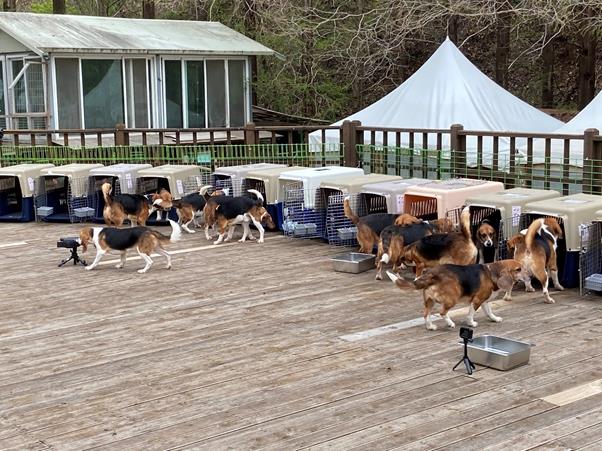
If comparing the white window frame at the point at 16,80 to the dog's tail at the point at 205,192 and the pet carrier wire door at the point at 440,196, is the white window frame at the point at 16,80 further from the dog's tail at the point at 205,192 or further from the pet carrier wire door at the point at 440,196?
the pet carrier wire door at the point at 440,196

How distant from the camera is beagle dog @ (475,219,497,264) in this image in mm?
7191

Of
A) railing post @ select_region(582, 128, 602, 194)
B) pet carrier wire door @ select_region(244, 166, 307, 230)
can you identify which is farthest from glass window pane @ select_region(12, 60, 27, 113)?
railing post @ select_region(582, 128, 602, 194)

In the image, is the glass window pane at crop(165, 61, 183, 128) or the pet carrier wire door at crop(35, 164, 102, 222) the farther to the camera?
the glass window pane at crop(165, 61, 183, 128)

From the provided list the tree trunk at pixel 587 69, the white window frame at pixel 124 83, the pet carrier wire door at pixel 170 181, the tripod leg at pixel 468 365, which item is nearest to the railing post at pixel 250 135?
the pet carrier wire door at pixel 170 181

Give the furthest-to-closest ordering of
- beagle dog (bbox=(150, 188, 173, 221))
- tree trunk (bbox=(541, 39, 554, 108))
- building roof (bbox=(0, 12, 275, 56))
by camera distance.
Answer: tree trunk (bbox=(541, 39, 554, 108))
building roof (bbox=(0, 12, 275, 56))
beagle dog (bbox=(150, 188, 173, 221))

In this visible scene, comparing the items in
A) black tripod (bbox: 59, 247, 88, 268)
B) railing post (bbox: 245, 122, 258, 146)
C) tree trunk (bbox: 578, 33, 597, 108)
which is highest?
tree trunk (bbox: 578, 33, 597, 108)

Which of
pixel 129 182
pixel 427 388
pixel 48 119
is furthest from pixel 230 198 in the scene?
pixel 48 119

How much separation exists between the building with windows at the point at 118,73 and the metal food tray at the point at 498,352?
14.2 m

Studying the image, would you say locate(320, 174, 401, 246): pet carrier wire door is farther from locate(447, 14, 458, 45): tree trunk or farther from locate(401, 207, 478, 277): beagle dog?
locate(447, 14, 458, 45): tree trunk

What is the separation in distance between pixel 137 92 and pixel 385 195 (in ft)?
39.6

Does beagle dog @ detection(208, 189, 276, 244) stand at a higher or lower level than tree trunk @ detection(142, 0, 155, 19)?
lower

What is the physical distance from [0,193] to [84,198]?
1.45m

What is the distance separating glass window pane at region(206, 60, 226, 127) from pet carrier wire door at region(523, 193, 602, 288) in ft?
46.7

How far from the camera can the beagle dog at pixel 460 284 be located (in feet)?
18.0
